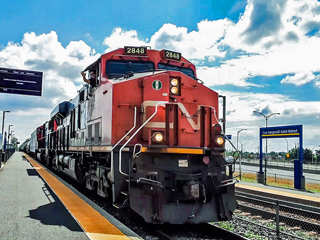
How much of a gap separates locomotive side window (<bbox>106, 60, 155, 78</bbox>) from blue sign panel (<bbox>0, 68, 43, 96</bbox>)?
10.5 m

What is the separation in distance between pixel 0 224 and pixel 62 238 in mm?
1603

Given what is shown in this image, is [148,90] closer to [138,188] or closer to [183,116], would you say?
[183,116]

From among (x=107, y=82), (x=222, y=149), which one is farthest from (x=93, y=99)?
(x=222, y=149)

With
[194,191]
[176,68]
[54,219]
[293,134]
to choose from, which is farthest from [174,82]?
[293,134]

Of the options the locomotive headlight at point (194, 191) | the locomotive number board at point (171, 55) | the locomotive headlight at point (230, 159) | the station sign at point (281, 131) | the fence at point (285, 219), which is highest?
the locomotive number board at point (171, 55)

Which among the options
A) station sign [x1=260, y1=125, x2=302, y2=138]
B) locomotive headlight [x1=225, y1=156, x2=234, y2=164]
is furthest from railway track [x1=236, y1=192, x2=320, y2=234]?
station sign [x1=260, y1=125, x2=302, y2=138]

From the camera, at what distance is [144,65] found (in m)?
8.01

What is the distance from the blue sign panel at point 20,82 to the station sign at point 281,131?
12176 millimetres

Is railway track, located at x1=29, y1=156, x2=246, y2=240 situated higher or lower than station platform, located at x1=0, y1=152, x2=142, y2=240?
lower

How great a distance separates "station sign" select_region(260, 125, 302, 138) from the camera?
14.1 meters

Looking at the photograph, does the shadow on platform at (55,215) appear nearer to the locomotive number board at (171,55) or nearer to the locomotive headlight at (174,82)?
the locomotive headlight at (174,82)

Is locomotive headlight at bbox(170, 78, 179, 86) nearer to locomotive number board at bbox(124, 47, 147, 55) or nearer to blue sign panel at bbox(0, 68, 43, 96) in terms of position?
locomotive number board at bbox(124, 47, 147, 55)

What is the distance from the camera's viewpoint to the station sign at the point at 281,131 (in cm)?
1410

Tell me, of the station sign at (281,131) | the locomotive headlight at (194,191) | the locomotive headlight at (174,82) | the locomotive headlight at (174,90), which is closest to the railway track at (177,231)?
the locomotive headlight at (194,191)
